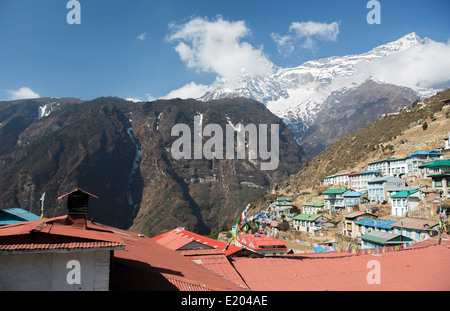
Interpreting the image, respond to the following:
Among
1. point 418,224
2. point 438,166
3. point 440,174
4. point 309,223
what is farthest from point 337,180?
point 418,224

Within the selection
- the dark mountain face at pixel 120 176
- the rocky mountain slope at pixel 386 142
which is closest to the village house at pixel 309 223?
the rocky mountain slope at pixel 386 142

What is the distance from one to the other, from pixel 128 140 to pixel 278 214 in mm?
150779

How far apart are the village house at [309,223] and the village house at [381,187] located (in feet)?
32.2

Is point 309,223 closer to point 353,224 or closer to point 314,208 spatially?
point 314,208

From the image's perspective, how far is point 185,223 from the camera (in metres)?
127

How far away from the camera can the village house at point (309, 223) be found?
1943 inches

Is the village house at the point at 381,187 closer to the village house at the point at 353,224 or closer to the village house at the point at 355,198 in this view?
the village house at the point at 355,198

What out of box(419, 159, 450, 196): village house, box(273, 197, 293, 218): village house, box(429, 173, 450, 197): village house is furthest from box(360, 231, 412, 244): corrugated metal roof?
box(273, 197, 293, 218): village house

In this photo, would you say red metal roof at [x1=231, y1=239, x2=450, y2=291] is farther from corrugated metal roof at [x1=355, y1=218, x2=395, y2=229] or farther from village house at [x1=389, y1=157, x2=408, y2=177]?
village house at [x1=389, y1=157, x2=408, y2=177]

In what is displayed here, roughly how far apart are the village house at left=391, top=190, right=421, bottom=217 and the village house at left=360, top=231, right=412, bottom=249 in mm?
9350

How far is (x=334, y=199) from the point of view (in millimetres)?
60344
